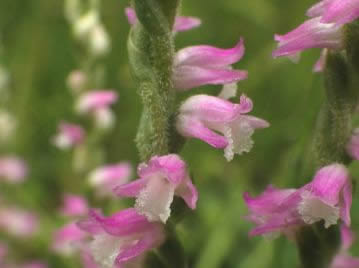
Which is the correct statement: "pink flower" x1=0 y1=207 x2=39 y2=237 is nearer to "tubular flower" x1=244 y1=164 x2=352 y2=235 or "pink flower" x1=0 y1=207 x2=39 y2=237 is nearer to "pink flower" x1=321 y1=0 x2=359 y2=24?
"tubular flower" x1=244 y1=164 x2=352 y2=235

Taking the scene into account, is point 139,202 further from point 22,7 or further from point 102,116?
point 22,7

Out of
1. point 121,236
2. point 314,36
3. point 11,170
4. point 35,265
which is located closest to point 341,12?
point 314,36

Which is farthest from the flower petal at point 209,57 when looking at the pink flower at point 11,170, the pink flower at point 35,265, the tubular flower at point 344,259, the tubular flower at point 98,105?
the pink flower at point 11,170

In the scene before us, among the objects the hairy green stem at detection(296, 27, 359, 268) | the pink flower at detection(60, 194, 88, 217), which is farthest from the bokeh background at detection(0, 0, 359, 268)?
the hairy green stem at detection(296, 27, 359, 268)

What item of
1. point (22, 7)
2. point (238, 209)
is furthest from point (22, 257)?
point (22, 7)

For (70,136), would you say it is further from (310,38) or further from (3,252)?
(310,38)

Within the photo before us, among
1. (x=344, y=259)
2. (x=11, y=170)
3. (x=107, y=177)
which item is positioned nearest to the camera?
(x=344, y=259)
